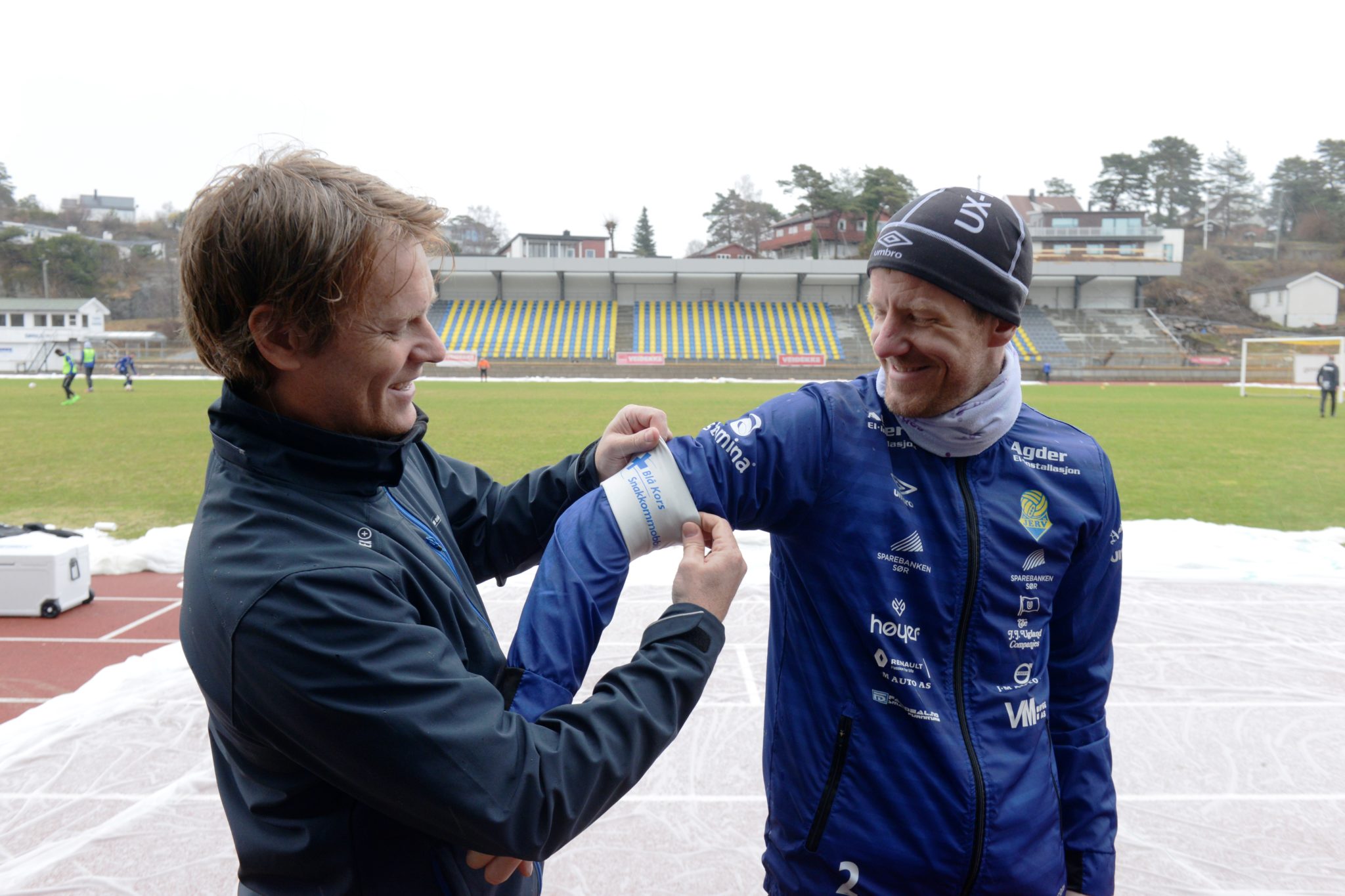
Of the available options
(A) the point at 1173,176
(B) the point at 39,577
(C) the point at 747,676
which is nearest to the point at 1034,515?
(C) the point at 747,676

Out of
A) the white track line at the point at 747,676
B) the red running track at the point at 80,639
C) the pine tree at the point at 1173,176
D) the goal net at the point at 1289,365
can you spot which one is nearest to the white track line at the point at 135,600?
the red running track at the point at 80,639

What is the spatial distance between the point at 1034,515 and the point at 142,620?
6.05 m

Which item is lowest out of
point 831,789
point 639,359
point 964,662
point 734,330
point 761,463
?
point 639,359

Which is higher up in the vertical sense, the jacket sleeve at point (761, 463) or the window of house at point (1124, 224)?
the window of house at point (1124, 224)

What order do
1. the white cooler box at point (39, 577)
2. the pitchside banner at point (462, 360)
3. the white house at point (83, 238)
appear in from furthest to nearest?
1. the white house at point (83, 238)
2. the pitchside banner at point (462, 360)
3. the white cooler box at point (39, 577)

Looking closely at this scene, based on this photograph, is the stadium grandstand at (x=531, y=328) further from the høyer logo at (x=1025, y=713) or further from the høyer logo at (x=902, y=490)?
the høyer logo at (x=1025, y=713)

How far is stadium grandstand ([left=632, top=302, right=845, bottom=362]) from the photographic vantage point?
150 ft

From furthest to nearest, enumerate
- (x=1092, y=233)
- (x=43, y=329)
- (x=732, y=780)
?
(x=1092, y=233) < (x=43, y=329) < (x=732, y=780)

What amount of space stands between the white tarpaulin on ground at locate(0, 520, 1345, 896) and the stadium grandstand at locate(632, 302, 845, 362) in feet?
128

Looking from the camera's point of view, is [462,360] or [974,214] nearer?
[974,214]

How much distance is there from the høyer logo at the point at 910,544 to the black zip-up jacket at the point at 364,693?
39cm

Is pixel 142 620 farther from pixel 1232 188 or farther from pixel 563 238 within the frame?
pixel 1232 188

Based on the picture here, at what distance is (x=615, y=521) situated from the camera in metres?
1.43

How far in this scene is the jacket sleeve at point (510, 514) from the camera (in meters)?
1.89
